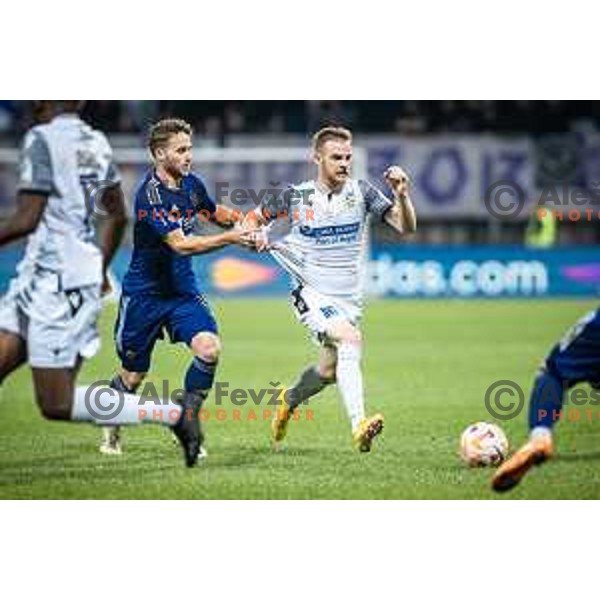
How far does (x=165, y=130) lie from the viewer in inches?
290

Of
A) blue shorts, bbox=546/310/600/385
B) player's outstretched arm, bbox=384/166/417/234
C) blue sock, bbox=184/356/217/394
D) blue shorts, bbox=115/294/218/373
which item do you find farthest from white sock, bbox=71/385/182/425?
blue shorts, bbox=546/310/600/385

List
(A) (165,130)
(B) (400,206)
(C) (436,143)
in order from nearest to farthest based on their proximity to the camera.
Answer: (B) (400,206)
(A) (165,130)
(C) (436,143)

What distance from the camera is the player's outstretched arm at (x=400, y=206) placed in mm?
6973

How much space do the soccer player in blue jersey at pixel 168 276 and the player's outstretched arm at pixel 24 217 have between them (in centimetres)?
92

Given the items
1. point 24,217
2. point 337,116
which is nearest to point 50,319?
point 24,217

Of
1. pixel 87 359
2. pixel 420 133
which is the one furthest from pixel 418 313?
pixel 87 359

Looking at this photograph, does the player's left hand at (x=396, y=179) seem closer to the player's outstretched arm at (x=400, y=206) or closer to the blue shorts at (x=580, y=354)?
the player's outstretched arm at (x=400, y=206)

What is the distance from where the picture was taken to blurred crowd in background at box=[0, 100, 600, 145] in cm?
878

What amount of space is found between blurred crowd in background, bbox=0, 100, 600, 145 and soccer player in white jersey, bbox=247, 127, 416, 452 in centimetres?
84

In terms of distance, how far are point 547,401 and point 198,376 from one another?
1.70 m

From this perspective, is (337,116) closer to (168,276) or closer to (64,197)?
(168,276)

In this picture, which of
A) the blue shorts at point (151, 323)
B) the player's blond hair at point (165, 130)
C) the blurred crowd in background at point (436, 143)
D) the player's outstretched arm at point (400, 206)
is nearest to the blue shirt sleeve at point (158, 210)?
the player's blond hair at point (165, 130)

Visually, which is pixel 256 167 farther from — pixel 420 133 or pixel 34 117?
pixel 34 117

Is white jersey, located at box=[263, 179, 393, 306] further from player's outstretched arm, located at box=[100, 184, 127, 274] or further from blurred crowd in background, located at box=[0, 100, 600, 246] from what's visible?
player's outstretched arm, located at box=[100, 184, 127, 274]
